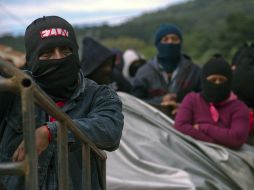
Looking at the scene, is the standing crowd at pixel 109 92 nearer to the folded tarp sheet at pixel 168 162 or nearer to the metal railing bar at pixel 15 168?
the metal railing bar at pixel 15 168

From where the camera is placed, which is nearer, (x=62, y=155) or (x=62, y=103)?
(x=62, y=155)

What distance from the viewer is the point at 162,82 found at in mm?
6660

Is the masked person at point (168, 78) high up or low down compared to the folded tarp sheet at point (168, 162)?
up

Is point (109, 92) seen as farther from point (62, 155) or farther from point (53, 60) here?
point (62, 155)

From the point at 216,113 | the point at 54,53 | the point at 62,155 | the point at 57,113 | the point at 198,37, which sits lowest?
the point at 198,37

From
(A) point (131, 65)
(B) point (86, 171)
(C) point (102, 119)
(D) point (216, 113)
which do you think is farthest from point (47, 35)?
(A) point (131, 65)

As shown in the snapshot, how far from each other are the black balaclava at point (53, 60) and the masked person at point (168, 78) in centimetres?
367

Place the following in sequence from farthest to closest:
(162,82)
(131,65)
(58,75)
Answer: (131,65) → (162,82) → (58,75)

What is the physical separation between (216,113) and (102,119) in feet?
10.4

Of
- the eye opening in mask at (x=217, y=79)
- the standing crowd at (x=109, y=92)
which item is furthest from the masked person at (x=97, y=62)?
the eye opening in mask at (x=217, y=79)

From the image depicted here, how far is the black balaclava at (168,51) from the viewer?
22.7 feet

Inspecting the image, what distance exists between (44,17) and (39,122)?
1.59 feet

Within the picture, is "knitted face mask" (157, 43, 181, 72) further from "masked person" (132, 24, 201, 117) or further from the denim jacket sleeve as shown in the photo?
the denim jacket sleeve

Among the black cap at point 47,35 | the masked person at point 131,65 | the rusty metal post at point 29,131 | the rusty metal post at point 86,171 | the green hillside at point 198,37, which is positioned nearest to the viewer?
the rusty metal post at point 29,131
